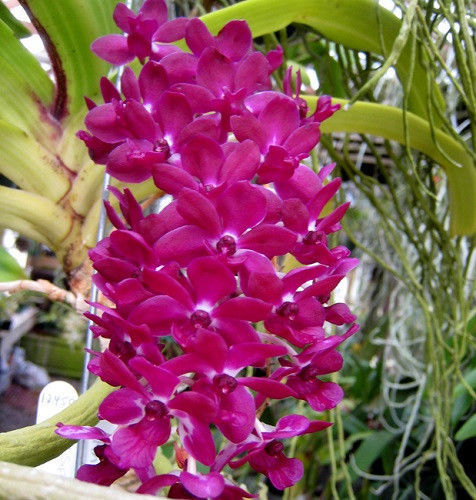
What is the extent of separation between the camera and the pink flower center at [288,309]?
348 mm

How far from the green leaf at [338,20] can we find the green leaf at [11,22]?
224 millimetres

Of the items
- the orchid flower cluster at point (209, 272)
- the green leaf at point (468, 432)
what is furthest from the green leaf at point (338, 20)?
the green leaf at point (468, 432)

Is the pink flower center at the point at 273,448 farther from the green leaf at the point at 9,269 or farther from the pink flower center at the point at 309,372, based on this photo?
the green leaf at the point at 9,269

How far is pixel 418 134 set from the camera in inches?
26.5

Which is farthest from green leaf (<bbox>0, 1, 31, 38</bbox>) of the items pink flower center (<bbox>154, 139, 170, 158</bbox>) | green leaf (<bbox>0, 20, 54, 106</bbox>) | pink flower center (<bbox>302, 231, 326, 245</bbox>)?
pink flower center (<bbox>302, 231, 326, 245</bbox>)

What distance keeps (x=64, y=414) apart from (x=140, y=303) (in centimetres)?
15

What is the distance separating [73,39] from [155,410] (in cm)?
40

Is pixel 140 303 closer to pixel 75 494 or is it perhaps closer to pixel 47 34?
pixel 75 494

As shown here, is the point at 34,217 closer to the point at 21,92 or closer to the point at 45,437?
the point at 21,92

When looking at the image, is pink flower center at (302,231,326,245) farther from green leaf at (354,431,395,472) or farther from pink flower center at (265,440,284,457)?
green leaf at (354,431,395,472)

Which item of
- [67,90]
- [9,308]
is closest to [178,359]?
[67,90]

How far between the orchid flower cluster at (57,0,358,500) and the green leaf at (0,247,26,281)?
33 cm

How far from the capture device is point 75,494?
22cm

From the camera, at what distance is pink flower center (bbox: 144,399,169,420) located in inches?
12.4
